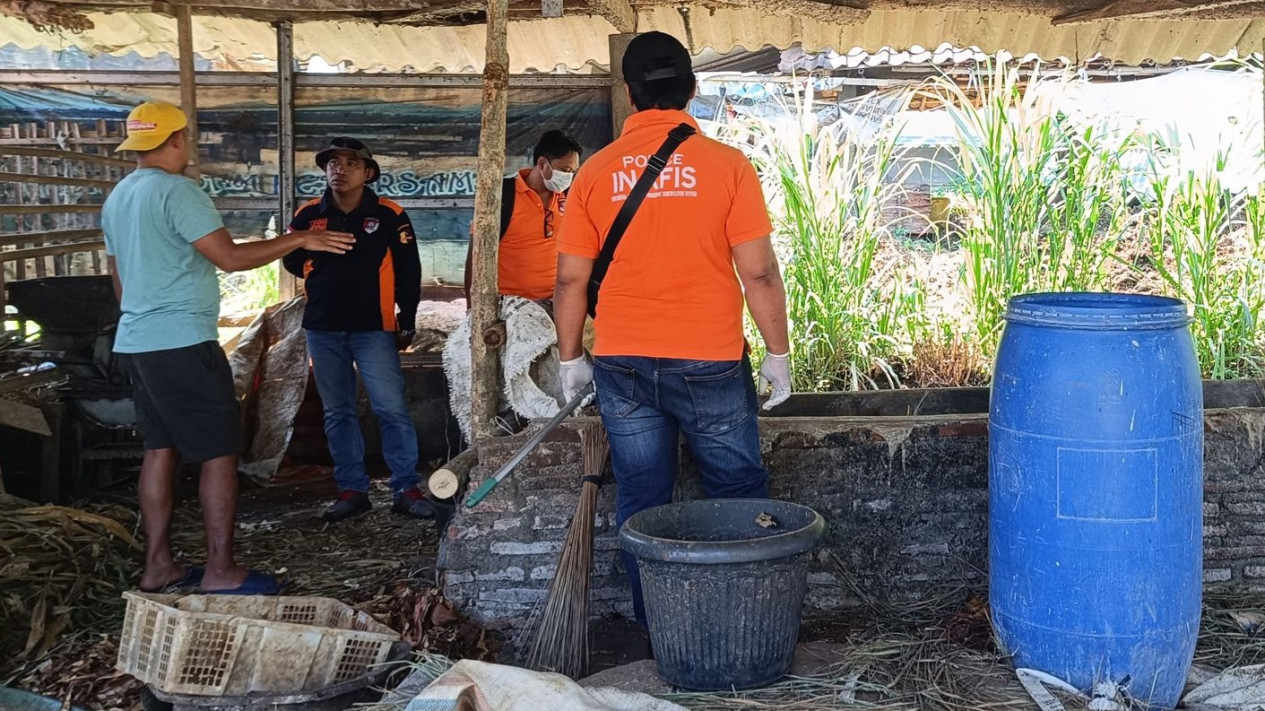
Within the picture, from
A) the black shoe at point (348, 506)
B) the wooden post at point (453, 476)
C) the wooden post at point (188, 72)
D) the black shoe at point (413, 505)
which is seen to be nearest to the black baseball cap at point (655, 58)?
the wooden post at point (453, 476)

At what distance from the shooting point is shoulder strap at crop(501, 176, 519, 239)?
5.06m

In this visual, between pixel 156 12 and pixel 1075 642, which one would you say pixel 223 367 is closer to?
pixel 156 12

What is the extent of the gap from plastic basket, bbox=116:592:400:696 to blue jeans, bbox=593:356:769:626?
93 centimetres

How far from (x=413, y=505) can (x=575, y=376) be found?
2.06 m

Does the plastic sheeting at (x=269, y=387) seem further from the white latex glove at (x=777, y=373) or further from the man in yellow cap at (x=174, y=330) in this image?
the white latex glove at (x=777, y=373)

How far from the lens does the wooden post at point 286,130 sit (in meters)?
6.47

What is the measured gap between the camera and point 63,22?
215 inches

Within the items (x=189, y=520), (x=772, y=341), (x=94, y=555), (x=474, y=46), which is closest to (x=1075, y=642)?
(x=772, y=341)

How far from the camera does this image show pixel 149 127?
12.8 ft

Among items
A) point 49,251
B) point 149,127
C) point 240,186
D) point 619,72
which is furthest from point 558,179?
point 49,251

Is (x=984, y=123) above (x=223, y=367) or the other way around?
above

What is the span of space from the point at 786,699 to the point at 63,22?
4.94 m

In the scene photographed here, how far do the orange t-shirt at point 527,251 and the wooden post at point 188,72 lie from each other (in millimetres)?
1763

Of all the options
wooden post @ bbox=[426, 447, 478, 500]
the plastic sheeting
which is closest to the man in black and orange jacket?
the plastic sheeting
